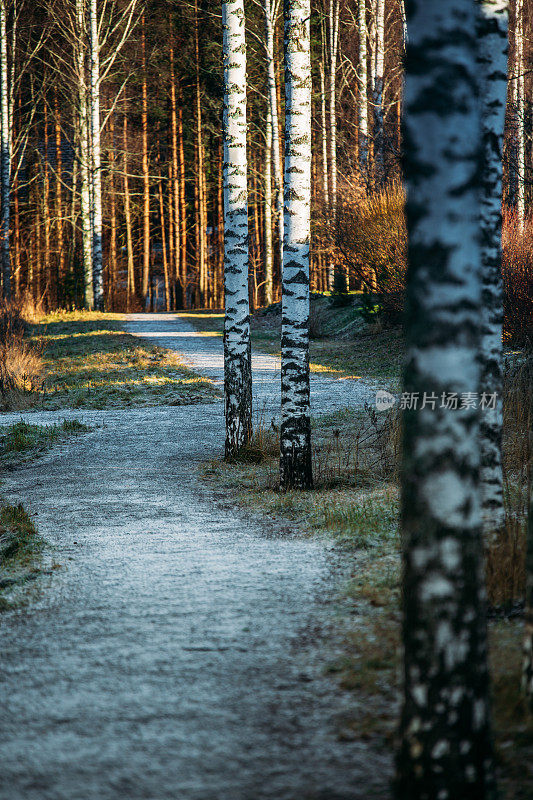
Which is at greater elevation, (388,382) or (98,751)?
(388,382)

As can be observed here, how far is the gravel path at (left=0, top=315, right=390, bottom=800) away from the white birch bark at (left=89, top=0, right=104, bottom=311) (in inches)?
705

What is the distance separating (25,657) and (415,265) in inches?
96.4

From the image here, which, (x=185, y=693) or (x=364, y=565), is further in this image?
(x=364, y=565)

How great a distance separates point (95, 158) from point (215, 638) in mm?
21625

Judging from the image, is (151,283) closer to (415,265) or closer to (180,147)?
(180,147)

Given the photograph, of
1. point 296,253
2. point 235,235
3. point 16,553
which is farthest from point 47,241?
point 16,553

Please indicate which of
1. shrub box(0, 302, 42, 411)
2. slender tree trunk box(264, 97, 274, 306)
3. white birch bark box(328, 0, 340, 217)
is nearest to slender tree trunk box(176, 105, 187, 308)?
slender tree trunk box(264, 97, 274, 306)

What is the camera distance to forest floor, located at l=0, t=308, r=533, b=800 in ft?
8.11

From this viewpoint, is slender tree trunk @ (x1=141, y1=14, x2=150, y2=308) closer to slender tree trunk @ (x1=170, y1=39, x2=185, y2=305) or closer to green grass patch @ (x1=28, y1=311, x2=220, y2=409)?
slender tree trunk @ (x1=170, y1=39, x2=185, y2=305)

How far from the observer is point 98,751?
101 inches

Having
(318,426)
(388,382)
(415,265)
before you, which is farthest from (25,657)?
(388,382)

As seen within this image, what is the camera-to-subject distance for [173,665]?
323cm

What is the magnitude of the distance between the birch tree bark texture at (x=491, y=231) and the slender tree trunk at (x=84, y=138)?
20.2 metres

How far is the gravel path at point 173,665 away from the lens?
2430 millimetres
